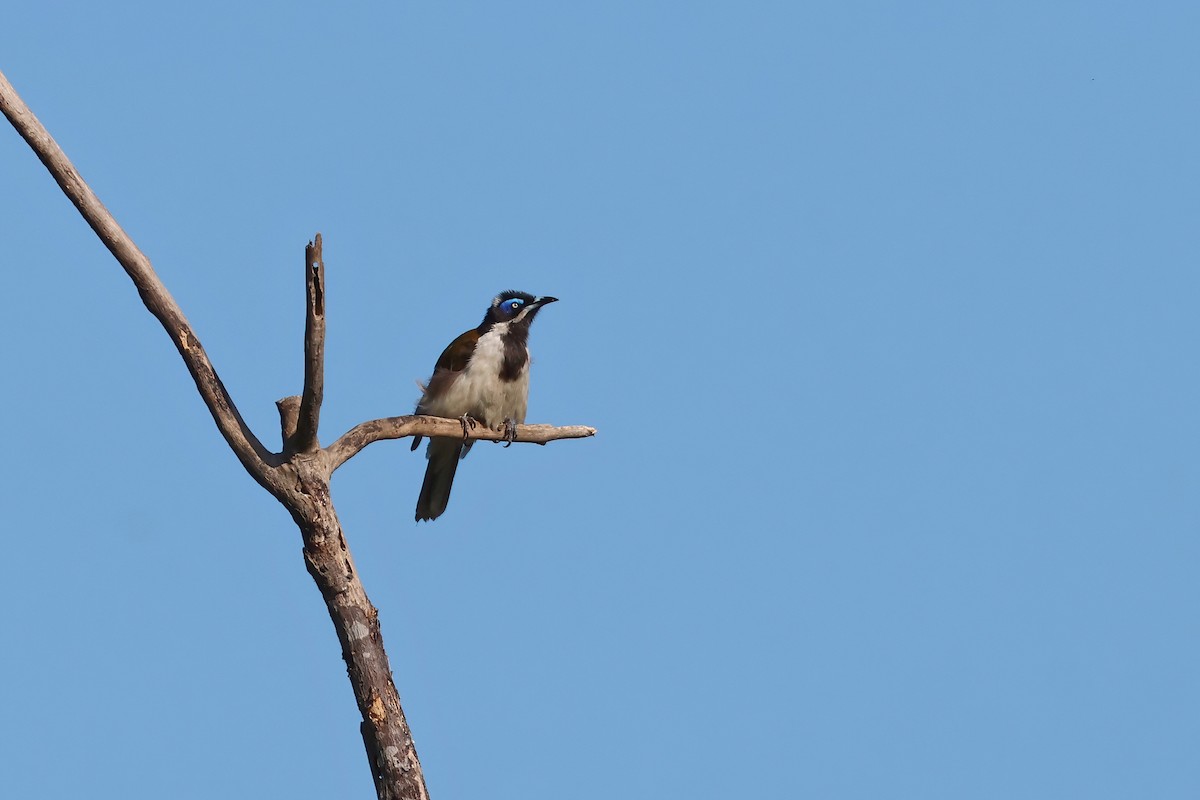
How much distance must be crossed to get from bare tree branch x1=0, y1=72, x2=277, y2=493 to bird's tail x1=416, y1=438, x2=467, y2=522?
2.47m

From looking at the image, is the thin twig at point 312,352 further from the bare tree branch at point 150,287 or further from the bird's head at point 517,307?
the bird's head at point 517,307

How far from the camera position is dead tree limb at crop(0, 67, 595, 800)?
6531 mm

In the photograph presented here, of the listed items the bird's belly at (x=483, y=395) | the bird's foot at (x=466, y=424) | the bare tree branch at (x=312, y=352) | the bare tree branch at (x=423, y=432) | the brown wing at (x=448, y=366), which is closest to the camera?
the bare tree branch at (x=312, y=352)

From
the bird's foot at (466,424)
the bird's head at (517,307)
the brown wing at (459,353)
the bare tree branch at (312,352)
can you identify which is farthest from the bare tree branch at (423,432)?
the bird's head at (517,307)

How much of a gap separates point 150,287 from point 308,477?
126 cm

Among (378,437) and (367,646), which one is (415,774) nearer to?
(367,646)

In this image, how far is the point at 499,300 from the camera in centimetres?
961

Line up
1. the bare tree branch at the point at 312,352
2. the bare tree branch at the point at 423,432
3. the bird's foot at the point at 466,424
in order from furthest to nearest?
1. the bird's foot at the point at 466,424
2. the bare tree branch at the point at 423,432
3. the bare tree branch at the point at 312,352

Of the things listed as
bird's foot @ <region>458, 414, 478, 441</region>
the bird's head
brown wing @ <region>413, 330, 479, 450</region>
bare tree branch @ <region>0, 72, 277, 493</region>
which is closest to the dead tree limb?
bare tree branch @ <region>0, 72, 277, 493</region>

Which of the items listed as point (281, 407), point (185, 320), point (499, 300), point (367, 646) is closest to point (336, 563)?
point (367, 646)

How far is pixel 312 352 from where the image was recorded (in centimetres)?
621

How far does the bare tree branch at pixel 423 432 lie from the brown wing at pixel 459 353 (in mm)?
496

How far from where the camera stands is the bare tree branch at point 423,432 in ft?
22.6

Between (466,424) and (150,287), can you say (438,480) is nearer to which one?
(466,424)
